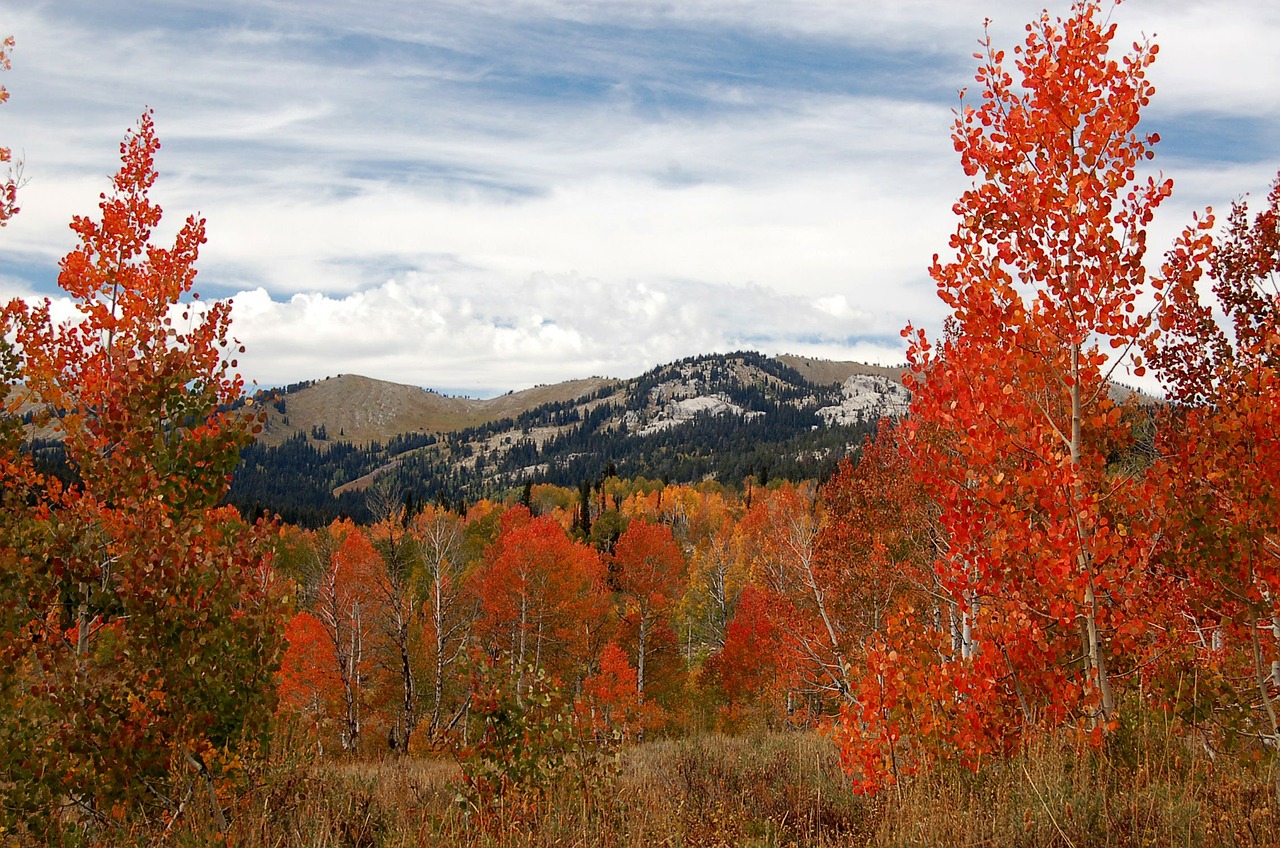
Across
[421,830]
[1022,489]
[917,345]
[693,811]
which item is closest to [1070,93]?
[917,345]

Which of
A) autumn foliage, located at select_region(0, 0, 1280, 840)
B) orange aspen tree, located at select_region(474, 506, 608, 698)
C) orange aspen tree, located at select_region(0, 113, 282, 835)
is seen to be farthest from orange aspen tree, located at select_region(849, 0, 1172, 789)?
orange aspen tree, located at select_region(474, 506, 608, 698)

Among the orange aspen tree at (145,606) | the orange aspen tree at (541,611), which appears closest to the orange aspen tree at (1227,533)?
the orange aspen tree at (145,606)

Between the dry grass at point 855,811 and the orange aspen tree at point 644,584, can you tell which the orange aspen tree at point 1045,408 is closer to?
the dry grass at point 855,811

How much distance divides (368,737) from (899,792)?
37895mm

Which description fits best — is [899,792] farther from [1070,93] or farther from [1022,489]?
[1070,93]

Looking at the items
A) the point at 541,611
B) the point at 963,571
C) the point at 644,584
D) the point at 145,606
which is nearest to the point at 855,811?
the point at 963,571

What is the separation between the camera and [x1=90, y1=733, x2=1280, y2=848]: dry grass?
488 cm

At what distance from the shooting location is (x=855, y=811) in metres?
6.38

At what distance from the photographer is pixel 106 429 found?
22.7 feet

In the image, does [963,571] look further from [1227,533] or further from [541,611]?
[541,611]

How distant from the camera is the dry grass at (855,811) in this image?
488 centimetres

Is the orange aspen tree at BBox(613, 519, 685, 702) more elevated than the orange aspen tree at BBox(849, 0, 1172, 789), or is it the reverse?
the orange aspen tree at BBox(849, 0, 1172, 789)

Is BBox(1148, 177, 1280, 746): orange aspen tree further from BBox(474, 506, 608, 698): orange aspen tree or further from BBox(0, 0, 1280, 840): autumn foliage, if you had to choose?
BBox(474, 506, 608, 698): orange aspen tree

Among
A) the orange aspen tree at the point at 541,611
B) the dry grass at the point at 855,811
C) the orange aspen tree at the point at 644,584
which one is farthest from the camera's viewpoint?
the orange aspen tree at the point at 644,584
